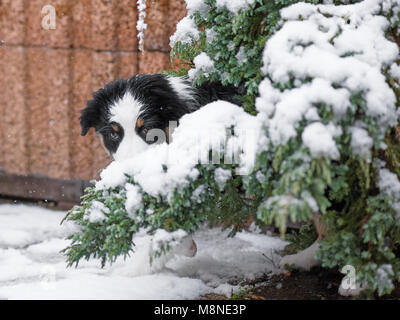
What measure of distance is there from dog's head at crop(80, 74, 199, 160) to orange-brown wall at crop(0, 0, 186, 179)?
92cm

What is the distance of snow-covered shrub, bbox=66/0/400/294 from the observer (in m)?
1.69

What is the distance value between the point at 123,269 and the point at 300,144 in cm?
141

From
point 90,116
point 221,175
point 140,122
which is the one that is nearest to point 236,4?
point 221,175

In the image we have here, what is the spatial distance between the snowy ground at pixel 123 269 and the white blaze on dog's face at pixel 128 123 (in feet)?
1.68

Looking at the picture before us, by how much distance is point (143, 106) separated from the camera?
2.66 m

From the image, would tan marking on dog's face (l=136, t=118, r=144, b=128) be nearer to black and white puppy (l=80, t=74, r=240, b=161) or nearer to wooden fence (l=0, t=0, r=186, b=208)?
black and white puppy (l=80, t=74, r=240, b=161)

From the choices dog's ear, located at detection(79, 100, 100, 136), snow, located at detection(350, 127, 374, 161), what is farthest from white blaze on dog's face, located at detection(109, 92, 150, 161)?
snow, located at detection(350, 127, 374, 161)

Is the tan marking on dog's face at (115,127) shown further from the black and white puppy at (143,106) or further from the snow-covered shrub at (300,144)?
the snow-covered shrub at (300,144)

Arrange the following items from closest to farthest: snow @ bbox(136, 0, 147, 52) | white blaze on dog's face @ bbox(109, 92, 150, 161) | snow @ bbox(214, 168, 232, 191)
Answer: snow @ bbox(214, 168, 232, 191) → white blaze on dog's face @ bbox(109, 92, 150, 161) → snow @ bbox(136, 0, 147, 52)

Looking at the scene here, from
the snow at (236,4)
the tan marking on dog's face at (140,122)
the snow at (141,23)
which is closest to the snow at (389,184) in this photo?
the snow at (236,4)

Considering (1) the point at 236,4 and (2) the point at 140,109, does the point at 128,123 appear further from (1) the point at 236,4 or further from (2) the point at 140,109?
(1) the point at 236,4

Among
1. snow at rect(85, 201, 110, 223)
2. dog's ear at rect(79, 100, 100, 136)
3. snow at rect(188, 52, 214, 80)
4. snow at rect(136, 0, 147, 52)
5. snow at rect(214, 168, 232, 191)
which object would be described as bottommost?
snow at rect(85, 201, 110, 223)

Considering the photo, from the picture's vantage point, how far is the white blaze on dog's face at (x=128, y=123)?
2605 millimetres

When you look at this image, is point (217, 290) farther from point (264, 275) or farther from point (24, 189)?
point (24, 189)
